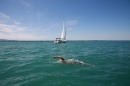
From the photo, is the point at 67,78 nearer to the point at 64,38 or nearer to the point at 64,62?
the point at 64,62

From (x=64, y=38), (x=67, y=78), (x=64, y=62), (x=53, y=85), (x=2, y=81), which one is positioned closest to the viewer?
(x=53, y=85)

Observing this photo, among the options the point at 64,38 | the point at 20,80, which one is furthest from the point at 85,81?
the point at 64,38

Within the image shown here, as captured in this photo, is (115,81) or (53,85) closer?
(53,85)

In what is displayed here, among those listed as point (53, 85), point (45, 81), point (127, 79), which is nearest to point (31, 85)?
point (45, 81)

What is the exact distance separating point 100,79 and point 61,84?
3711 millimetres

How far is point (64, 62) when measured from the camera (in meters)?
14.6

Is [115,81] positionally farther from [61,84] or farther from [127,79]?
[61,84]

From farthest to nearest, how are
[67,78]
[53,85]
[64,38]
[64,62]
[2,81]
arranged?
[64,38] → [64,62] → [67,78] → [2,81] → [53,85]

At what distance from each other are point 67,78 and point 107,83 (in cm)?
352

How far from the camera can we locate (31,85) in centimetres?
817

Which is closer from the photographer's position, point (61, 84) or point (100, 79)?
point (61, 84)

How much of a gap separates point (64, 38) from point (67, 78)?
3745 inches

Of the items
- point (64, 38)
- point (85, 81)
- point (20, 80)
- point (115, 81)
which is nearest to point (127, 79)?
point (115, 81)

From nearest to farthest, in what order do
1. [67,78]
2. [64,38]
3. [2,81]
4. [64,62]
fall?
1. [2,81]
2. [67,78]
3. [64,62]
4. [64,38]
